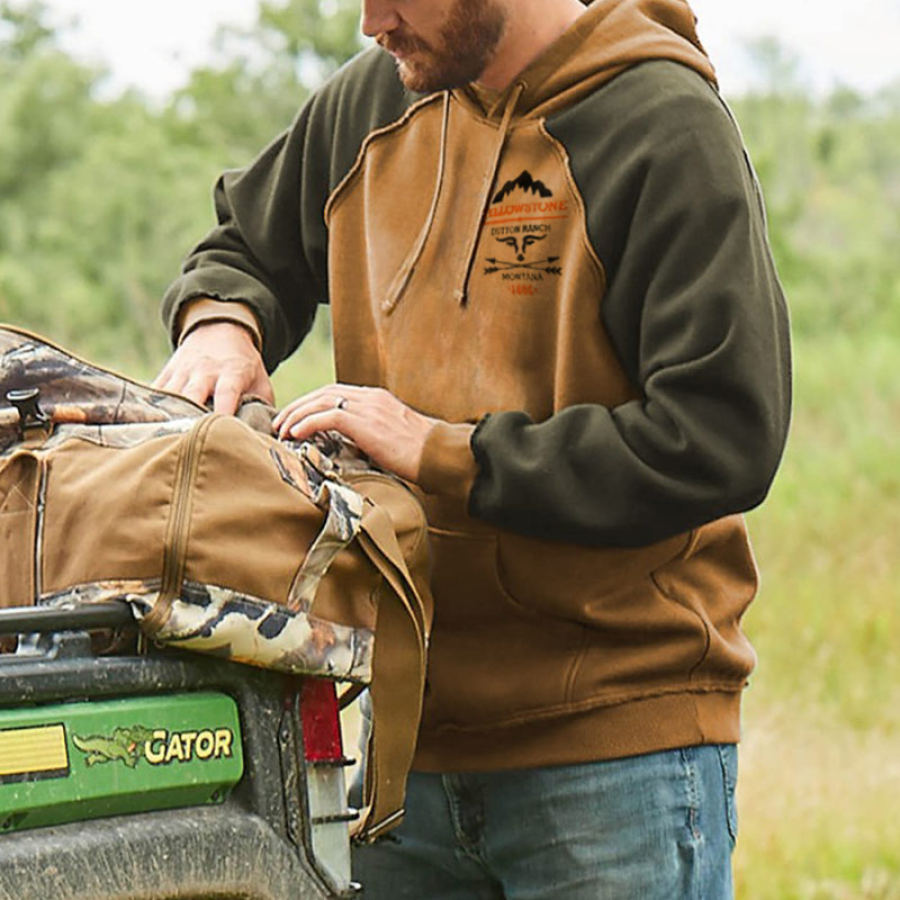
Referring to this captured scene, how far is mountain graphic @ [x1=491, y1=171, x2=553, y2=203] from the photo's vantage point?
2500mm

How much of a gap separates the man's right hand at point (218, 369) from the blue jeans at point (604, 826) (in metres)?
0.60

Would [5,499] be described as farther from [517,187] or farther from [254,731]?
[517,187]

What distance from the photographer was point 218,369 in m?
2.61

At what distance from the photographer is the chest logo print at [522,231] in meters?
2.49

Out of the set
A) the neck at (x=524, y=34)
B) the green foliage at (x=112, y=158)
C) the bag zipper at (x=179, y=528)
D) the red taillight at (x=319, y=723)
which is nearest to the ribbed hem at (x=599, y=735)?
the red taillight at (x=319, y=723)

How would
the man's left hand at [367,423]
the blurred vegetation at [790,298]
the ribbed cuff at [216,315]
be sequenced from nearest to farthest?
the man's left hand at [367,423]
the ribbed cuff at [216,315]
the blurred vegetation at [790,298]

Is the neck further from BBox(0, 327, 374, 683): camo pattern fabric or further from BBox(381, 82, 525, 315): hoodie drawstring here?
BBox(0, 327, 374, 683): camo pattern fabric

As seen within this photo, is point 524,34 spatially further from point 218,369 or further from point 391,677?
point 391,677

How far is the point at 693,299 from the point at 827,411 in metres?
8.22

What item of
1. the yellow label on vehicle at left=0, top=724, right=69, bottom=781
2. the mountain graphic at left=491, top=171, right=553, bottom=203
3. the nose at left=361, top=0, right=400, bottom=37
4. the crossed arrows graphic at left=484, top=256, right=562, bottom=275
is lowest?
the yellow label on vehicle at left=0, top=724, right=69, bottom=781

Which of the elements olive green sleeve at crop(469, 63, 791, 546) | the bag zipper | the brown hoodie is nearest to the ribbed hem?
the brown hoodie

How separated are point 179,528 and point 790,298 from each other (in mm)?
11837

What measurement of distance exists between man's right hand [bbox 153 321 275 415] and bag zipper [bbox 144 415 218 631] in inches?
21.1

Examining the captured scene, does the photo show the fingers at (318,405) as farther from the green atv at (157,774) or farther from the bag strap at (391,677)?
the green atv at (157,774)
